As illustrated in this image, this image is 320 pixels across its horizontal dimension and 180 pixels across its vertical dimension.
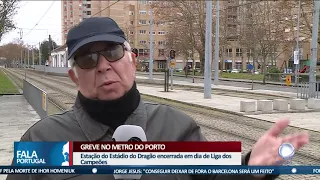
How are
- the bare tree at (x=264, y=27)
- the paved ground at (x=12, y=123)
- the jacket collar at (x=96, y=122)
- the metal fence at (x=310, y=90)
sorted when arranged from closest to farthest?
the jacket collar at (x=96, y=122) → the paved ground at (x=12, y=123) → the metal fence at (x=310, y=90) → the bare tree at (x=264, y=27)

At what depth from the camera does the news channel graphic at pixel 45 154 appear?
1463mm

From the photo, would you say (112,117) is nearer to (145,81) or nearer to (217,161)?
(217,161)

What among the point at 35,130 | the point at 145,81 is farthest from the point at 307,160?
the point at 145,81

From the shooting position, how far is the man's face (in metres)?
1.78

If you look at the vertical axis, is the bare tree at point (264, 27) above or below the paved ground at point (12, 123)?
above

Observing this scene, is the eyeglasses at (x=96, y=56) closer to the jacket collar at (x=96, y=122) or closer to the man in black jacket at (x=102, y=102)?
the man in black jacket at (x=102, y=102)

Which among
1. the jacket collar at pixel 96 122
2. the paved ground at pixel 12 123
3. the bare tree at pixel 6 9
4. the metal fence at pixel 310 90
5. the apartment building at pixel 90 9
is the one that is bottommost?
the paved ground at pixel 12 123

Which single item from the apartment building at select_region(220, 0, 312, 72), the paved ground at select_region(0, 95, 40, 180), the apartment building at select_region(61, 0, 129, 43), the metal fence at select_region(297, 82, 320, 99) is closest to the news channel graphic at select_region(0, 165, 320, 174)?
the paved ground at select_region(0, 95, 40, 180)

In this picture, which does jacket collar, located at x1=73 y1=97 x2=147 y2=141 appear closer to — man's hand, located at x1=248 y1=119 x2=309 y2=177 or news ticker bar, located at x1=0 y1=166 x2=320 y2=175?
news ticker bar, located at x1=0 y1=166 x2=320 y2=175

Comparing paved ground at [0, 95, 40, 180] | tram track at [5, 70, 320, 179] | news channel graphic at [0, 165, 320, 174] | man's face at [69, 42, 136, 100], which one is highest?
man's face at [69, 42, 136, 100]

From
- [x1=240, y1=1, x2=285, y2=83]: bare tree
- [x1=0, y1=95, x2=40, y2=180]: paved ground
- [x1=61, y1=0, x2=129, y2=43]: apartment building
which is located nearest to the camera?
[x1=0, y1=95, x2=40, y2=180]: paved ground

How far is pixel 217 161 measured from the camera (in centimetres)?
143

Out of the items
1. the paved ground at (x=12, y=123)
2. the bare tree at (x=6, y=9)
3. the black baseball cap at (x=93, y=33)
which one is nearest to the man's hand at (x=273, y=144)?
the black baseball cap at (x=93, y=33)

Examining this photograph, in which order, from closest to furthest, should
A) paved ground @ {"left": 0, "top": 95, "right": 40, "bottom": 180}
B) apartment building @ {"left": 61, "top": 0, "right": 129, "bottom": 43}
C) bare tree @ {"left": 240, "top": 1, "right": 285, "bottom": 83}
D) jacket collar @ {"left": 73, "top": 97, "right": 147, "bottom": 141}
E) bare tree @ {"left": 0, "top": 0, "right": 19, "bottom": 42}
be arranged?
1. jacket collar @ {"left": 73, "top": 97, "right": 147, "bottom": 141}
2. paved ground @ {"left": 0, "top": 95, "right": 40, "bottom": 180}
3. bare tree @ {"left": 0, "top": 0, "right": 19, "bottom": 42}
4. bare tree @ {"left": 240, "top": 1, "right": 285, "bottom": 83}
5. apartment building @ {"left": 61, "top": 0, "right": 129, "bottom": 43}
